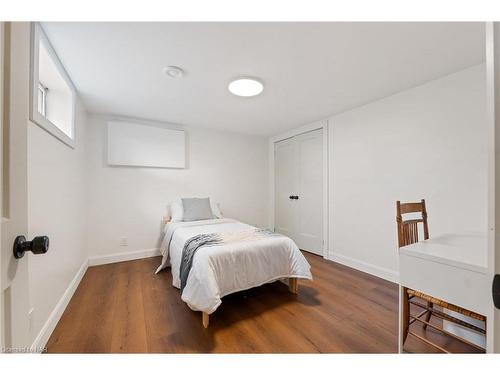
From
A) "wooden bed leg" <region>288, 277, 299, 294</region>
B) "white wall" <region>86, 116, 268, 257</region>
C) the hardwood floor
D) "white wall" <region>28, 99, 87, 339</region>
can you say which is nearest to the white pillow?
"white wall" <region>86, 116, 268, 257</region>

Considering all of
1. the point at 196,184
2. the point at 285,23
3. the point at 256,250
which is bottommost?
the point at 256,250

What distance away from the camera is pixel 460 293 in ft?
3.17

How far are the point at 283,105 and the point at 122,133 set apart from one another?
7.94 ft

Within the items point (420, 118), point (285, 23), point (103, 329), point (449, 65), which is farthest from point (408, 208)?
point (103, 329)

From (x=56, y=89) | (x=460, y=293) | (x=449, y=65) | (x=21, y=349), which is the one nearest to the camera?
(x=21, y=349)

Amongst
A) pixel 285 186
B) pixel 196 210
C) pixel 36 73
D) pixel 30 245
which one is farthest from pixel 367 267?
pixel 36 73

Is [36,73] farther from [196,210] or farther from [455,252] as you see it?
[455,252]

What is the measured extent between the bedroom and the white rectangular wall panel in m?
0.03

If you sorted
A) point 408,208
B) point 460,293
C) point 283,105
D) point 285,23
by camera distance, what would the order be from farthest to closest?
point 283,105 → point 408,208 → point 285,23 → point 460,293

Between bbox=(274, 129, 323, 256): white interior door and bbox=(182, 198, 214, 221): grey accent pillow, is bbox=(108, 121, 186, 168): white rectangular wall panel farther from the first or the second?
bbox=(274, 129, 323, 256): white interior door

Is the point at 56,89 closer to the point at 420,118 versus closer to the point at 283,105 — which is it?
the point at 283,105

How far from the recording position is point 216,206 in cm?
348

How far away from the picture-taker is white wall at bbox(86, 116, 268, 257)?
291 centimetres

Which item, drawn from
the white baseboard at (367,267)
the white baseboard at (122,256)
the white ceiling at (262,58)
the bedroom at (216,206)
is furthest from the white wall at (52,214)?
the white baseboard at (367,267)
